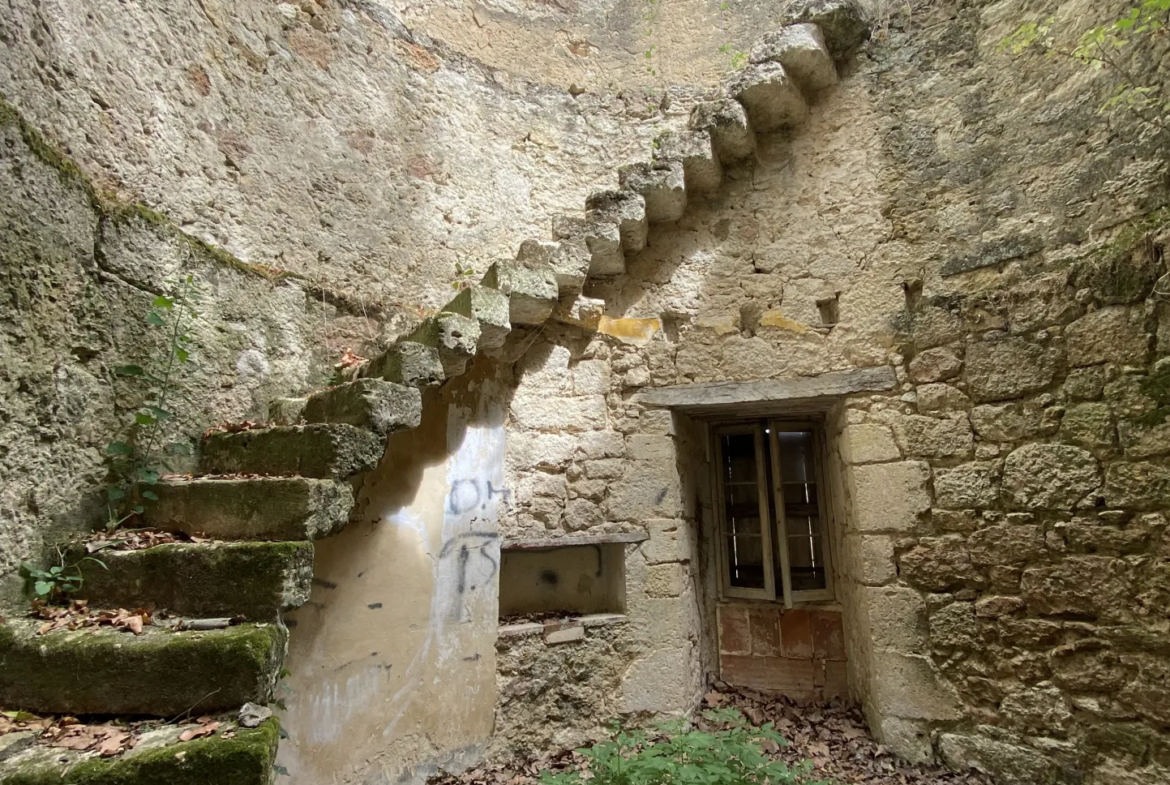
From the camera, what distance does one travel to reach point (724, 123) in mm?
3852

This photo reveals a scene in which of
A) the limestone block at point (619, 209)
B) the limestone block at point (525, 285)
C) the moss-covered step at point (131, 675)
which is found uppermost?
the limestone block at point (619, 209)

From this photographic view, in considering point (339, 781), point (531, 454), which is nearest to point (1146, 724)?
point (531, 454)

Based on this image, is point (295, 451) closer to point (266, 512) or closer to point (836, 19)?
point (266, 512)

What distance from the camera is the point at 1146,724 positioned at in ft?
8.91

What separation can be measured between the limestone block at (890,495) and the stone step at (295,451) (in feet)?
8.50

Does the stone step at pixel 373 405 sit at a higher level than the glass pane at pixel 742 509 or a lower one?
higher

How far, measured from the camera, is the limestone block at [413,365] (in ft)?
8.69

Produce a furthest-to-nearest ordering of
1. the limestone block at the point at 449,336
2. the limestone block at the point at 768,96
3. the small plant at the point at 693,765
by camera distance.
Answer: the limestone block at the point at 768,96 < the limestone block at the point at 449,336 < the small plant at the point at 693,765

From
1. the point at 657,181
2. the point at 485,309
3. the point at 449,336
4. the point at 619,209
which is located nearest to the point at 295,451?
the point at 449,336

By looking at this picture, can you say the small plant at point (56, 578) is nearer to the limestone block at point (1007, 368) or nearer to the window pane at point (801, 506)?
the window pane at point (801, 506)

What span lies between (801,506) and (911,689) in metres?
1.40

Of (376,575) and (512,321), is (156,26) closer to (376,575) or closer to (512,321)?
(512,321)

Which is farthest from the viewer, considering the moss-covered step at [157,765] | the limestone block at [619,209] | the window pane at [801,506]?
the window pane at [801,506]

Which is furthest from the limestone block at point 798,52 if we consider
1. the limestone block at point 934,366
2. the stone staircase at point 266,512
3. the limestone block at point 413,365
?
the limestone block at point 413,365
